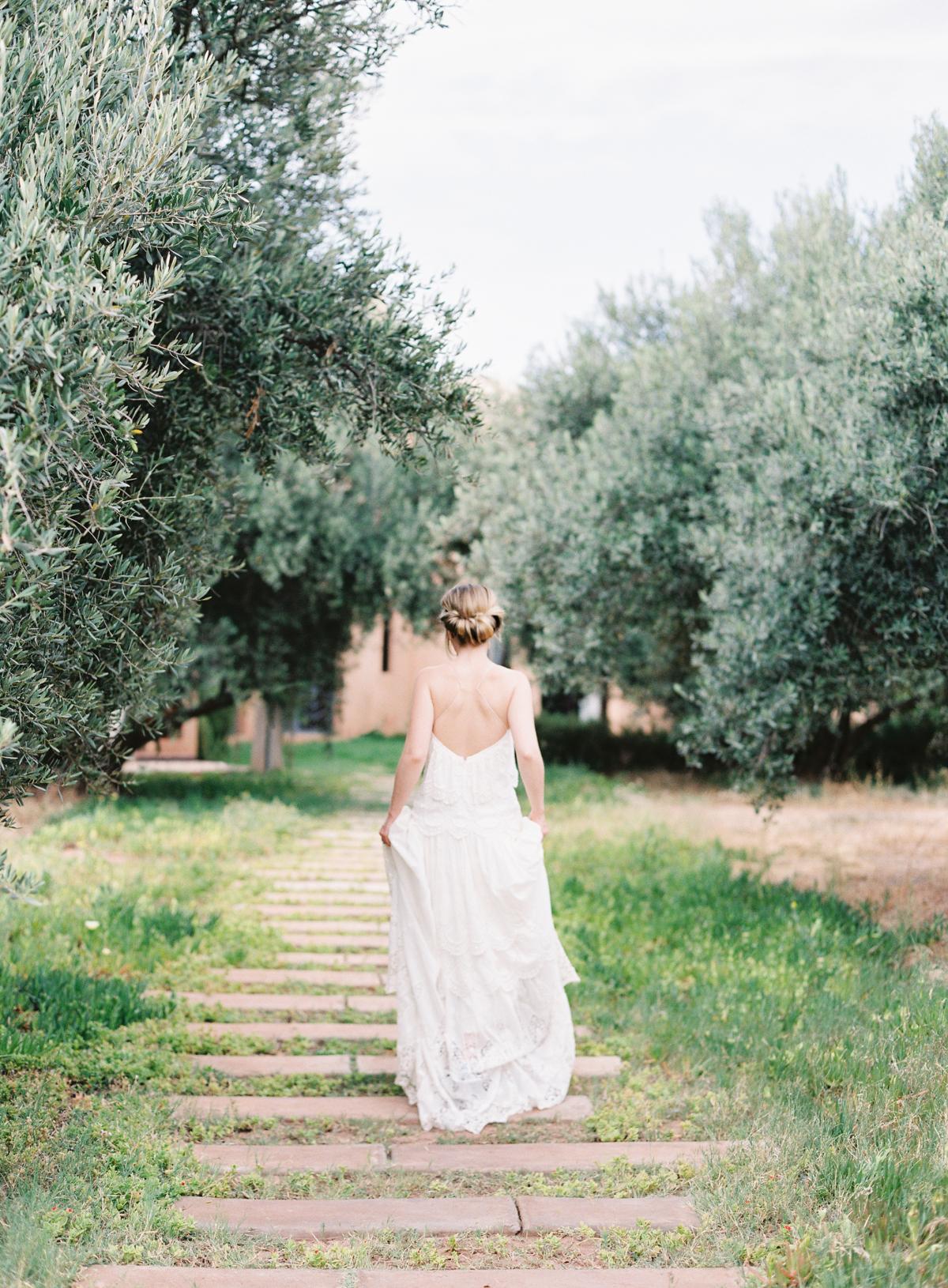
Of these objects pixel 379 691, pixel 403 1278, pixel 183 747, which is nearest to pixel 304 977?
pixel 403 1278

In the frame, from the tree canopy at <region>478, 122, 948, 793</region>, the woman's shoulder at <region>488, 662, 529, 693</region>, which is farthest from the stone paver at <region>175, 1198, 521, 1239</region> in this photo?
the tree canopy at <region>478, 122, 948, 793</region>

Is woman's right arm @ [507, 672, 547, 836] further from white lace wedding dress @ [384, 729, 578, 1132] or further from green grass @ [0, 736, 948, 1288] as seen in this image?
green grass @ [0, 736, 948, 1288]

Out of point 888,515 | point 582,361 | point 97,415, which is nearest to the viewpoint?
point 97,415

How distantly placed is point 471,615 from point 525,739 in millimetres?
607

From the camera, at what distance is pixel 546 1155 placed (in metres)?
4.37

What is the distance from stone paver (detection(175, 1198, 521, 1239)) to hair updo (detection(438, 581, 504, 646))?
227 centimetres

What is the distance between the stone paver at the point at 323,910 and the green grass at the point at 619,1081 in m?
0.32

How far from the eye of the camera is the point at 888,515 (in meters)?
6.77

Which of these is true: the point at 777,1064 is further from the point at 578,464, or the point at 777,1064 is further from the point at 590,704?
the point at 590,704

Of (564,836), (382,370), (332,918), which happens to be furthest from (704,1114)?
(564,836)

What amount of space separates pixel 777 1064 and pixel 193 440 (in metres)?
3.83

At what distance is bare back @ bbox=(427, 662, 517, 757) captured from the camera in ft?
16.7

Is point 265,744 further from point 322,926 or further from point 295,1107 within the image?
point 295,1107

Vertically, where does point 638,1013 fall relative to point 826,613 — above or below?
below
